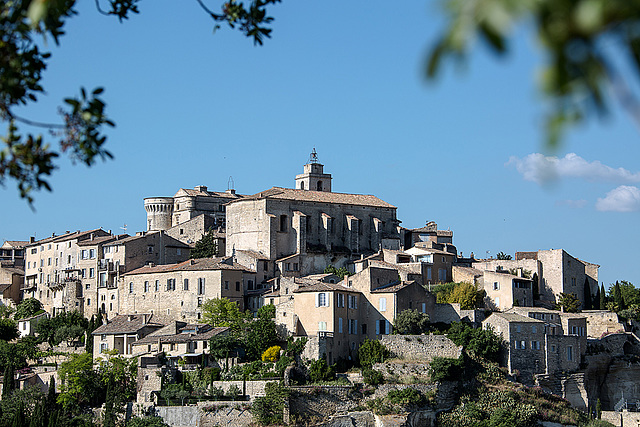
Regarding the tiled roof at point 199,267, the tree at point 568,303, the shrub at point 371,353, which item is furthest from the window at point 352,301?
the tree at point 568,303

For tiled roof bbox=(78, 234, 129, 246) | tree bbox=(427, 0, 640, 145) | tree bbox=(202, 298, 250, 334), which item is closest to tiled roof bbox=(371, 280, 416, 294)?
tree bbox=(202, 298, 250, 334)

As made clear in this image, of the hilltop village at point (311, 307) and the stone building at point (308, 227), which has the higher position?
the stone building at point (308, 227)

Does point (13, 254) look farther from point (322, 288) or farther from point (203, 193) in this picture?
point (322, 288)

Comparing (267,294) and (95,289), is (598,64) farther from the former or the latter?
(95,289)

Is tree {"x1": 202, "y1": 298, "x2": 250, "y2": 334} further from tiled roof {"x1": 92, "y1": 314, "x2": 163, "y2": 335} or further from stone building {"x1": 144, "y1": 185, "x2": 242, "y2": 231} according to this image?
stone building {"x1": 144, "y1": 185, "x2": 242, "y2": 231}

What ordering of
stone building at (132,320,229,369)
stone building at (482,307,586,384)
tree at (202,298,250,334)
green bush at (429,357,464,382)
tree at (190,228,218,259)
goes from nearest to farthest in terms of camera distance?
1. green bush at (429,357,464,382)
2. stone building at (482,307,586,384)
3. stone building at (132,320,229,369)
4. tree at (202,298,250,334)
5. tree at (190,228,218,259)

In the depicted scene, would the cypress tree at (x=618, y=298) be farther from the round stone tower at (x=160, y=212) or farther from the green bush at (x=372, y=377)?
the round stone tower at (x=160, y=212)
